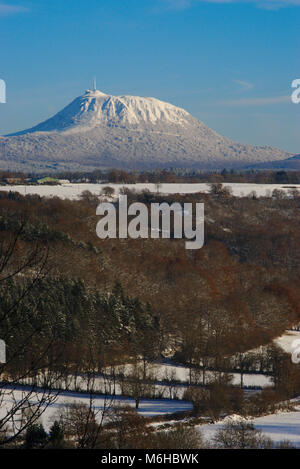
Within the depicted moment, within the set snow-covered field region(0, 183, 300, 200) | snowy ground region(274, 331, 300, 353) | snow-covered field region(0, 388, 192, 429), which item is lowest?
snow-covered field region(0, 388, 192, 429)

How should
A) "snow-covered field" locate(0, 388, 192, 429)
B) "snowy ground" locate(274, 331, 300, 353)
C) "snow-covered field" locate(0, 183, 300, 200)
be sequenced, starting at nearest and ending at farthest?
"snow-covered field" locate(0, 388, 192, 429)
"snowy ground" locate(274, 331, 300, 353)
"snow-covered field" locate(0, 183, 300, 200)

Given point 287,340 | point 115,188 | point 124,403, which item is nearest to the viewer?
point 124,403

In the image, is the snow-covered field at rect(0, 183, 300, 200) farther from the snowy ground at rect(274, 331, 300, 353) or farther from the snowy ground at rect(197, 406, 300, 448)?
the snowy ground at rect(197, 406, 300, 448)

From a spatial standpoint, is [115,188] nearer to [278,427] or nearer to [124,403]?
[124,403]

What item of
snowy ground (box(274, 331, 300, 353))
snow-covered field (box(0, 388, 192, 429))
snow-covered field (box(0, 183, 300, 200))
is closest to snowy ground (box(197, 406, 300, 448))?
snow-covered field (box(0, 388, 192, 429))

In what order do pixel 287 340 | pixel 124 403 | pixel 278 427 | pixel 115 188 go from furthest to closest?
pixel 115 188, pixel 287 340, pixel 124 403, pixel 278 427

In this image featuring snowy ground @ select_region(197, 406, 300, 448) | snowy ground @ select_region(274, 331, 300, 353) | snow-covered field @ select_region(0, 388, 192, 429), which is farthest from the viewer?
snowy ground @ select_region(274, 331, 300, 353)

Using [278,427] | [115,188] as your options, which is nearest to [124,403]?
[278,427]

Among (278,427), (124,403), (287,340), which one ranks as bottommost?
(278,427)
